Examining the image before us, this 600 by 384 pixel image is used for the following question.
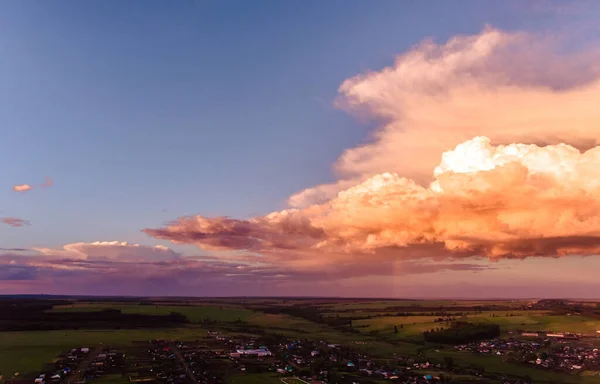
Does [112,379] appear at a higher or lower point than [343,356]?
higher

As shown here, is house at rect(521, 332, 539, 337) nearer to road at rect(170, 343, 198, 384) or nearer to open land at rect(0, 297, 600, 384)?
open land at rect(0, 297, 600, 384)

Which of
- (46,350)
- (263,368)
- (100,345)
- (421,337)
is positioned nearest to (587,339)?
(421,337)

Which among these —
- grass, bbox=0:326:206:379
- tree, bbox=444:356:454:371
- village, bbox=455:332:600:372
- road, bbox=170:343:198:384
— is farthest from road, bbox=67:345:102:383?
village, bbox=455:332:600:372

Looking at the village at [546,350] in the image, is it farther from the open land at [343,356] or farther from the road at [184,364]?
the road at [184,364]

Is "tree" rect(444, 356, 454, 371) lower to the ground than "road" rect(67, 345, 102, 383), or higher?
lower

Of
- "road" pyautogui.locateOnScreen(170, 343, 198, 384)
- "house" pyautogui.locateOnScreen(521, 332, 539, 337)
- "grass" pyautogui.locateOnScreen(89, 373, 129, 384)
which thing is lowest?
"house" pyautogui.locateOnScreen(521, 332, 539, 337)

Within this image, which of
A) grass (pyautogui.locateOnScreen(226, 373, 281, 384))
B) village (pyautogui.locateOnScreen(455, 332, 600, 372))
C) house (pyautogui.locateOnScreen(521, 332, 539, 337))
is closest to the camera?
grass (pyautogui.locateOnScreen(226, 373, 281, 384))

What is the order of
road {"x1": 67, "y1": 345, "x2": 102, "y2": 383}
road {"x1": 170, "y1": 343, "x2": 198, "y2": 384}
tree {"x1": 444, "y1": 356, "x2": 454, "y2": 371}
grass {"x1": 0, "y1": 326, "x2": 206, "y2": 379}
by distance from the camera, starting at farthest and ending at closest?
tree {"x1": 444, "y1": 356, "x2": 454, "y2": 371} < grass {"x1": 0, "y1": 326, "x2": 206, "y2": 379} < road {"x1": 170, "y1": 343, "x2": 198, "y2": 384} < road {"x1": 67, "y1": 345, "x2": 102, "y2": 383}

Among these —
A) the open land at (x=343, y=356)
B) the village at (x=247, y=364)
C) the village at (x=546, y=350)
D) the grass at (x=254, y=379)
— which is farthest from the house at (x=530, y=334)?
the grass at (x=254, y=379)

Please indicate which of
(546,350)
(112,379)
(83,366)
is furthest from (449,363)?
(83,366)

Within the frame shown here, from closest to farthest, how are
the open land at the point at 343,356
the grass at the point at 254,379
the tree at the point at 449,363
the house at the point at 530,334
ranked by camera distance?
1. the grass at the point at 254,379
2. the open land at the point at 343,356
3. the tree at the point at 449,363
4. the house at the point at 530,334

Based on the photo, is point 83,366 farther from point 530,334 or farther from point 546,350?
point 530,334
